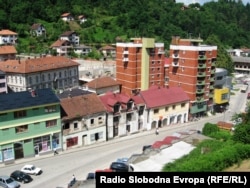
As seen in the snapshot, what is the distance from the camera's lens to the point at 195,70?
211 ft

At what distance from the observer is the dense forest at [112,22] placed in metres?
126

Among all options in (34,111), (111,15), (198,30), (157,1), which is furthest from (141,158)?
(157,1)

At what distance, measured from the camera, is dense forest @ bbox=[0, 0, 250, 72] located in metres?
126

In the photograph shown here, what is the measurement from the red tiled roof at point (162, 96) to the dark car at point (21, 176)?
2540 centimetres

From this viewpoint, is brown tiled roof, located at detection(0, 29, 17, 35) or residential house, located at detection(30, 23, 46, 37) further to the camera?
residential house, located at detection(30, 23, 46, 37)

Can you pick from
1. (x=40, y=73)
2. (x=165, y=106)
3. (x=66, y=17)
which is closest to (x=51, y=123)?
(x=165, y=106)

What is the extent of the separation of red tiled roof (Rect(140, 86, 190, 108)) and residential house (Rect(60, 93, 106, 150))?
9958mm

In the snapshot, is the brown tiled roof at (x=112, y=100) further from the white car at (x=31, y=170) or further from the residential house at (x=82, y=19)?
the residential house at (x=82, y=19)

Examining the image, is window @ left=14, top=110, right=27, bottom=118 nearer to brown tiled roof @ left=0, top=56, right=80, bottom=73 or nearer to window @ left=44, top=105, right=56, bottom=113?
window @ left=44, top=105, right=56, bottom=113

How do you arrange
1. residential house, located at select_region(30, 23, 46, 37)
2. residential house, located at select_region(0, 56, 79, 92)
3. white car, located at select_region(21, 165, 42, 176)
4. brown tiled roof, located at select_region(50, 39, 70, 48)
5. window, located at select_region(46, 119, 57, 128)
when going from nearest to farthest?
white car, located at select_region(21, 165, 42, 176) < window, located at select_region(46, 119, 57, 128) < residential house, located at select_region(0, 56, 79, 92) < brown tiled roof, located at select_region(50, 39, 70, 48) < residential house, located at select_region(30, 23, 46, 37)

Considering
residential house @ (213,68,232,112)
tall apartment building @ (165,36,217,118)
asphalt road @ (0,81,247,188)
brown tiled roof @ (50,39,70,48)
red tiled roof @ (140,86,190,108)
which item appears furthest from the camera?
brown tiled roof @ (50,39,70,48)

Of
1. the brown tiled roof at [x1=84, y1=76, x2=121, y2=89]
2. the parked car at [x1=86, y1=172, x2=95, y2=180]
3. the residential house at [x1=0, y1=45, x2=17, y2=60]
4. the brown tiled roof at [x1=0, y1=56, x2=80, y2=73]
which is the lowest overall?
the parked car at [x1=86, y1=172, x2=95, y2=180]

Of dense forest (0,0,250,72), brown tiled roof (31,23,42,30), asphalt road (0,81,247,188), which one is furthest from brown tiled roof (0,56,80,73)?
brown tiled roof (31,23,42,30)

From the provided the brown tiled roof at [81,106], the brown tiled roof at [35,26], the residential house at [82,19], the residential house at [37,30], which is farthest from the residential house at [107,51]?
the brown tiled roof at [81,106]
